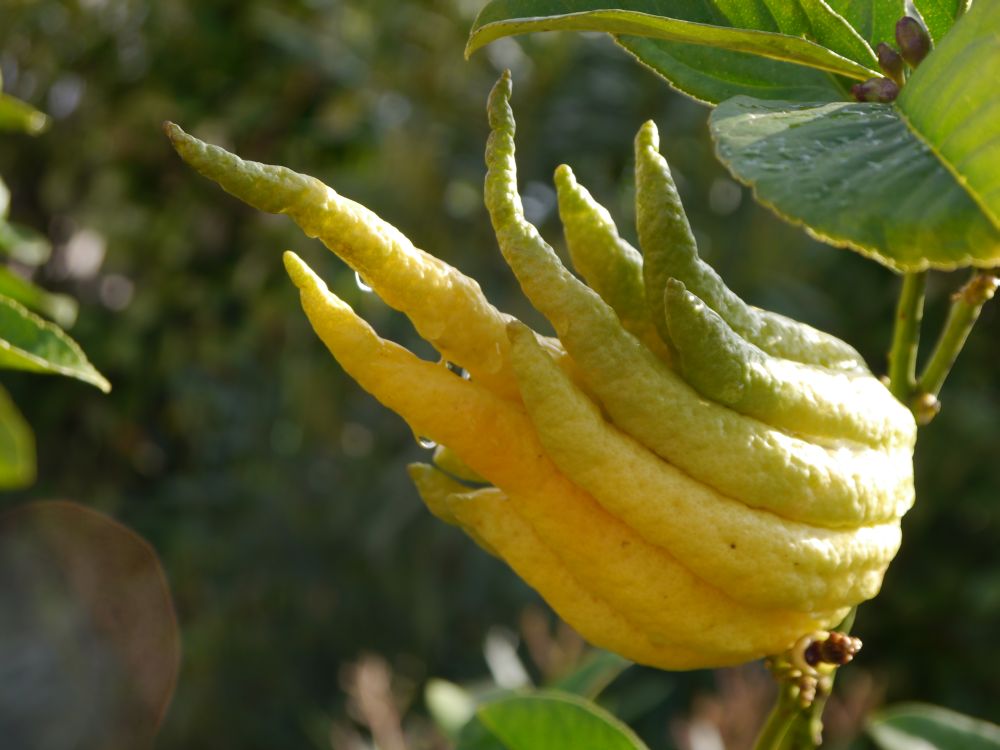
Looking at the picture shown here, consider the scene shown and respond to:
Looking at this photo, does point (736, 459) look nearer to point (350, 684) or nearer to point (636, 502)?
point (636, 502)

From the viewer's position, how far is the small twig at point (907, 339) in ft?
1.74

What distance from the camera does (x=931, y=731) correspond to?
2.46 ft

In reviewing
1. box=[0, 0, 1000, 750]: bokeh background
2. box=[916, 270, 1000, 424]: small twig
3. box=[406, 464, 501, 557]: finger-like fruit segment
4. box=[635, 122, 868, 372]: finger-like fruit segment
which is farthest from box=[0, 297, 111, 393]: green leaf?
box=[0, 0, 1000, 750]: bokeh background

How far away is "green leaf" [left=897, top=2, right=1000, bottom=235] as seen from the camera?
0.37m

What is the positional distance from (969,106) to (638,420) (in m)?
0.16

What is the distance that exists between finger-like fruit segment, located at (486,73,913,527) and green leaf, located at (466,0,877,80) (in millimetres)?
33

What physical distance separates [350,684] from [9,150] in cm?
135

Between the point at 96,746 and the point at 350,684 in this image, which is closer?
the point at 350,684

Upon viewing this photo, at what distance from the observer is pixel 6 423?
823 mm

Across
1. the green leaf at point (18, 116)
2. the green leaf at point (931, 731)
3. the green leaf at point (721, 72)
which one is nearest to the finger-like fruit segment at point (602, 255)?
the green leaf at point (721, 72)

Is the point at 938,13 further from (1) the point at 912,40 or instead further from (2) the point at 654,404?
(2) the point at 654,404

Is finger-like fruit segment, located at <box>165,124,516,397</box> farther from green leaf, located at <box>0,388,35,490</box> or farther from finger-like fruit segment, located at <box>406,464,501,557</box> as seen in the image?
green leaf, located at <box>0,388,35,490</box>

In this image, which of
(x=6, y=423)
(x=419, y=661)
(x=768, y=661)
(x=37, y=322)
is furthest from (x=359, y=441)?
(x=768, y=661)

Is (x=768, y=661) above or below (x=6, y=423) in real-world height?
above
